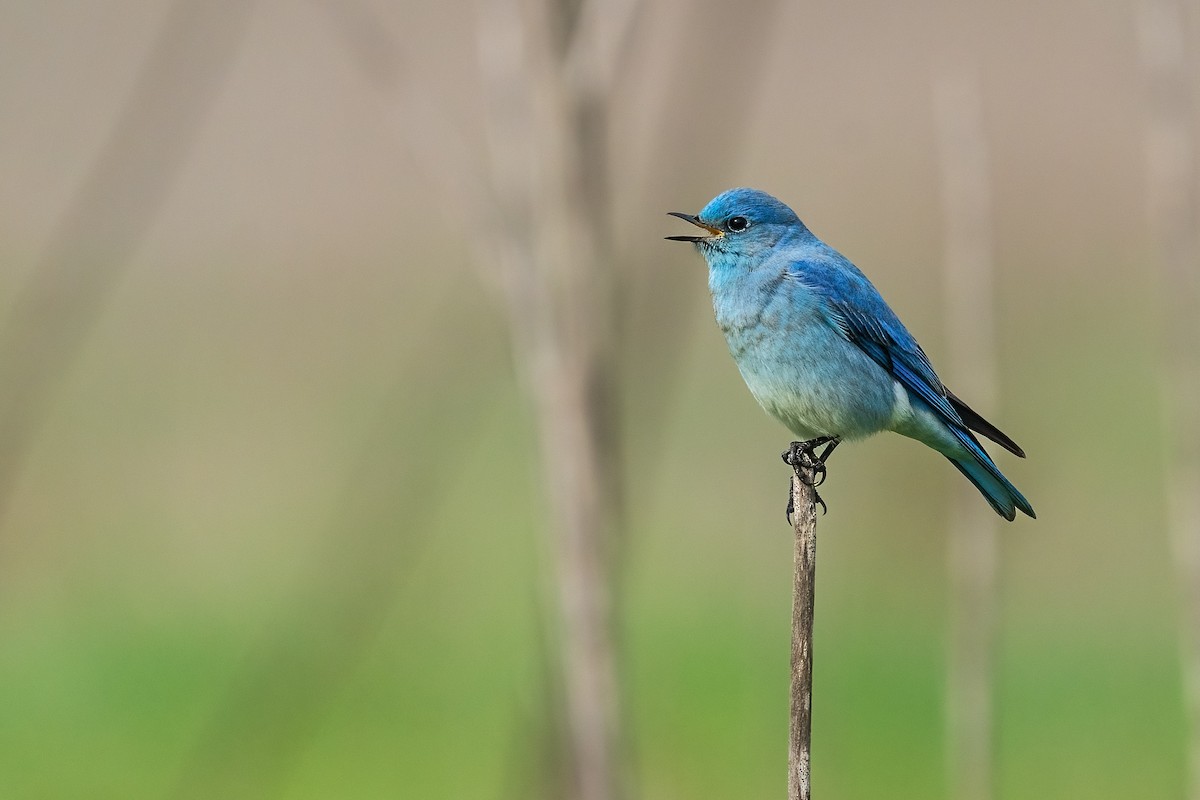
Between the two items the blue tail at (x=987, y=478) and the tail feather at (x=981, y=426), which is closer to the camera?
the tail feather at (x=981, y=426)

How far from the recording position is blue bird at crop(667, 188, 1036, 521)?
3428 millimetres

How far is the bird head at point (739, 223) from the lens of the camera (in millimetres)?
3527

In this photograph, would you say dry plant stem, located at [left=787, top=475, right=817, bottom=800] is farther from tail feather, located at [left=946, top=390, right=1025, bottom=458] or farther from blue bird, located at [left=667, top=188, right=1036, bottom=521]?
blue bird, located at [left=667, top=188, right=1036, bottom=521]

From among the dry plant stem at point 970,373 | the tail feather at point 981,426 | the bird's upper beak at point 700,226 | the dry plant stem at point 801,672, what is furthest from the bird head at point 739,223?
the dry plant stem at point 801,672

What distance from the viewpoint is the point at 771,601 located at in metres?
6.84

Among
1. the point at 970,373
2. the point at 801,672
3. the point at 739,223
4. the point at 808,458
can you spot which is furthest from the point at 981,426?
the point at 801,672

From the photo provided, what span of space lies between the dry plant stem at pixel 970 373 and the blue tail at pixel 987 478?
0.39 ft

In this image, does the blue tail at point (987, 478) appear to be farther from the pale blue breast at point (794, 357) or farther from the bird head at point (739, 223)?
the bird head at point (739, 223)

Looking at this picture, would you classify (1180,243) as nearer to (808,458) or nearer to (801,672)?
(808,458)

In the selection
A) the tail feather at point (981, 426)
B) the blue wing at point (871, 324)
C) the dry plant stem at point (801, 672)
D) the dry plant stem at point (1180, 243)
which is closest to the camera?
the dry plant stem at point (801, 672)

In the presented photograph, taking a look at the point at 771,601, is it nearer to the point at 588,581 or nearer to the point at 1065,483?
the point at 1065,483

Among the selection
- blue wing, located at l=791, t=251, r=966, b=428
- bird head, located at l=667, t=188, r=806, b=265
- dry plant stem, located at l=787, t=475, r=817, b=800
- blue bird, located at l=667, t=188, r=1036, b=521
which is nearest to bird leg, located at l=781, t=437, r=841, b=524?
blue bird, located at l=667, t=188, r=1036, b=521

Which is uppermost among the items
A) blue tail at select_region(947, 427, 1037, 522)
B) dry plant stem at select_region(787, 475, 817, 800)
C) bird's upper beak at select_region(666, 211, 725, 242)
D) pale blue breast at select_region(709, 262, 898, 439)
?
bird's upper beak at select_region(666, 211, 725, 242)

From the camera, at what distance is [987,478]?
354 cm
